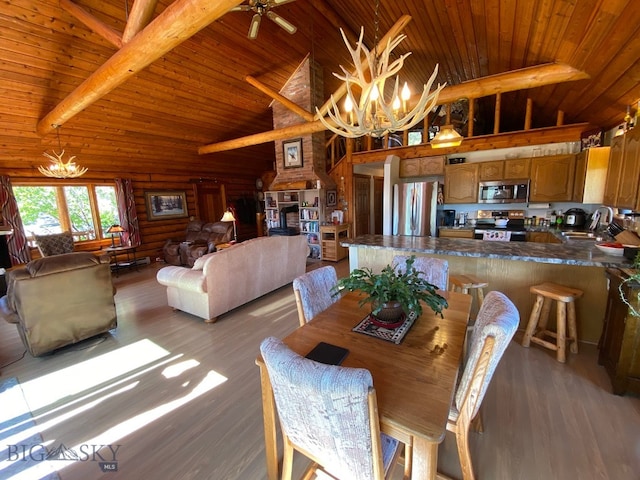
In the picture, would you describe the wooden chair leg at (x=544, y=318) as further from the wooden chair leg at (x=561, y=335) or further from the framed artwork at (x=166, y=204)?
the framed artwork at (x=166, y=204)

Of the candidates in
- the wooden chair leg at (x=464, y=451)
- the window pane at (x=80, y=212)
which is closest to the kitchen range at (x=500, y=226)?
the wooden chair leg at (x=464, y=451)

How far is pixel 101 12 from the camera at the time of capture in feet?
11.2

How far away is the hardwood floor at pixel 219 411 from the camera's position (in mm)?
1486

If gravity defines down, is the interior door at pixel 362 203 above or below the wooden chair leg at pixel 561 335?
above

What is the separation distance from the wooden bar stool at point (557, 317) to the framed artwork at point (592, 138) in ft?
8.85

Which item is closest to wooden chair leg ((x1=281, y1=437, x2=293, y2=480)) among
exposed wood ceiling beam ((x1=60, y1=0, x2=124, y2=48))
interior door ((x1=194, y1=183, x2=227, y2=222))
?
exposed wood ceiling beam ((x1=60, y1=0, x2=124, y2=48))

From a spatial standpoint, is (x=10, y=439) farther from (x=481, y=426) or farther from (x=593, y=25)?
(x=593, y=25)

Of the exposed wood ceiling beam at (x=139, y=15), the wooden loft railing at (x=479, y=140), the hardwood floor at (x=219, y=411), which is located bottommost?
the hardwood floor at (x=219, y=411)

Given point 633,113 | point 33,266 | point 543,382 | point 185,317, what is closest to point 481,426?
point 543,382

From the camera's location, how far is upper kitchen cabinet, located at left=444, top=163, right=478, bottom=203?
4.83 m

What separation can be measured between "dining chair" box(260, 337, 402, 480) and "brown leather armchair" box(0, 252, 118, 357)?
9.44ft

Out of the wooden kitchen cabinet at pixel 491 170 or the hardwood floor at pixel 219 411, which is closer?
the hardwood floor at pixel 219 411

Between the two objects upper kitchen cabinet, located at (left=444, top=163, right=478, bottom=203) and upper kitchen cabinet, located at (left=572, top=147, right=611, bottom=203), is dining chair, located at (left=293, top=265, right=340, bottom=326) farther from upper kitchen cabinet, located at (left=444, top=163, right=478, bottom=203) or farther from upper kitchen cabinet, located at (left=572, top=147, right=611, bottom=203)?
upper kitchen cabinet, located at (left=444, top=163, right=478, bottom=203)

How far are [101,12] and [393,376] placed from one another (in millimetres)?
5224
